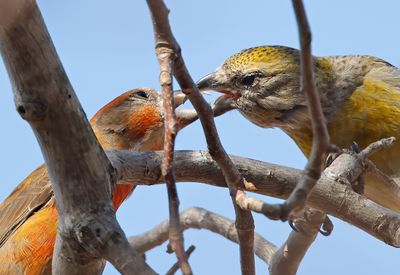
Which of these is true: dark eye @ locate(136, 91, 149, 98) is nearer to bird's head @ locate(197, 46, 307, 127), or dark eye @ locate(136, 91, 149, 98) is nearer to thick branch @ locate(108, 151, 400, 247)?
bird's head @ locate(197, 46, 307, 127)

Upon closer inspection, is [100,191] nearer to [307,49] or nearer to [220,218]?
[307,49]

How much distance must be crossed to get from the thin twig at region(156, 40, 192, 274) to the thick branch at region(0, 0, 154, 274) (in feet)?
0.88

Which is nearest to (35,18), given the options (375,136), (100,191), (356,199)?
(100,191)

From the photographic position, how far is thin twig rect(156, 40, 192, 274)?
1.64 meters

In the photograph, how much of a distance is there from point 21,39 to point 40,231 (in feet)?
6.95

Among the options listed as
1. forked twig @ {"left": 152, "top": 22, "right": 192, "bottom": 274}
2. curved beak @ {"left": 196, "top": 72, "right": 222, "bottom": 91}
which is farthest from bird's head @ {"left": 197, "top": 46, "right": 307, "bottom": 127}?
forked twig @ {"left": 152, "top": 22, "right": 192, "bottom": 274}

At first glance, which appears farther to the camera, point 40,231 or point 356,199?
point 40,231

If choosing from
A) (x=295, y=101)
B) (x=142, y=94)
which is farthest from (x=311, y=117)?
(x=142, y=94)

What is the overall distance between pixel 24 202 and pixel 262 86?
160 centimetres

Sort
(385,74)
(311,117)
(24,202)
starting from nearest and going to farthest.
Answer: (311,117), (24,202), (385,74)

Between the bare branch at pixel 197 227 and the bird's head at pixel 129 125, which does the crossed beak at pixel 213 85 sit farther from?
the bare branch at pixel 197 227

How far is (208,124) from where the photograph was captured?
224 centimetres

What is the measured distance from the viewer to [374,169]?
135 inches

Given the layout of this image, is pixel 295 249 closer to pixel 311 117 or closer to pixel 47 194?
pixel 47 194
